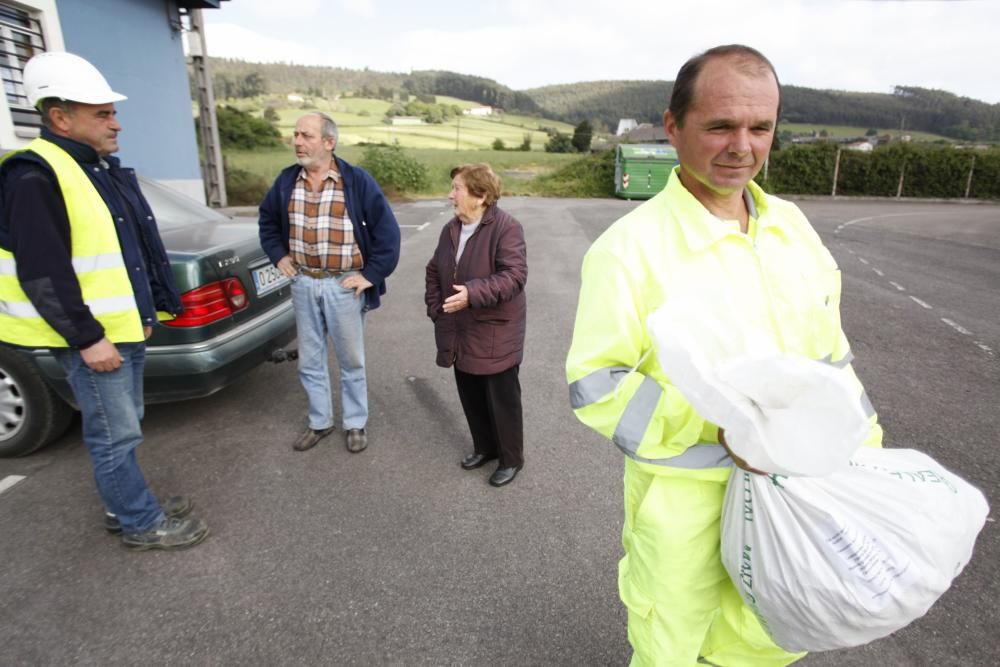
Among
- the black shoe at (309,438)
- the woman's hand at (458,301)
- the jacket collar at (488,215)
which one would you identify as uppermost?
the jacket collar at (488,215)

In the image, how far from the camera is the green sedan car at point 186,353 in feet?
10.5

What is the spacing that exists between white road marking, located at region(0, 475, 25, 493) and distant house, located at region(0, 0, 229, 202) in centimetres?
539

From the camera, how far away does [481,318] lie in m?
2.99

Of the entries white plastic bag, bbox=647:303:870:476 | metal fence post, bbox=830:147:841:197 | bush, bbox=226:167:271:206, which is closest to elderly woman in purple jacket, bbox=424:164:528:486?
white plastic bag, bbox=647:303:870:476

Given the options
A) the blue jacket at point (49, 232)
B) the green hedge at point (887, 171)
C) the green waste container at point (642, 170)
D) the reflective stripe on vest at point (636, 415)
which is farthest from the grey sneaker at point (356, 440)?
the green hedge at point (887, 171)

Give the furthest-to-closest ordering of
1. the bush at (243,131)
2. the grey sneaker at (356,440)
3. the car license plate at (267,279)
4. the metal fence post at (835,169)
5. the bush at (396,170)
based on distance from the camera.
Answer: the bush at (243,131) < the metal fence post at (835,169) < the bush at (396,170) < the car license plate at (267,279) < the grey sneaker at (356,440)

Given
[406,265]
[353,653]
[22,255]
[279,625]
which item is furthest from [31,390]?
[406,265]

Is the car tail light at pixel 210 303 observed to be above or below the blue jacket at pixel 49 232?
below

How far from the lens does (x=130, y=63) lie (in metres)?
9.71

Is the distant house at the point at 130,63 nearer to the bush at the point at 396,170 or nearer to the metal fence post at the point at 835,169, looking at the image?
the bush at the point at 396,170

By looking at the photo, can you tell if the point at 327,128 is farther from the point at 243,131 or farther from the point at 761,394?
the point at 243,131

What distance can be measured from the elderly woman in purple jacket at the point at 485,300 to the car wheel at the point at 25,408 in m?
2.26

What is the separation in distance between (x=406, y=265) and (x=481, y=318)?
6341mm

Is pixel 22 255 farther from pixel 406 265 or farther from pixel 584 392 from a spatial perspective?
pixel 406 265
